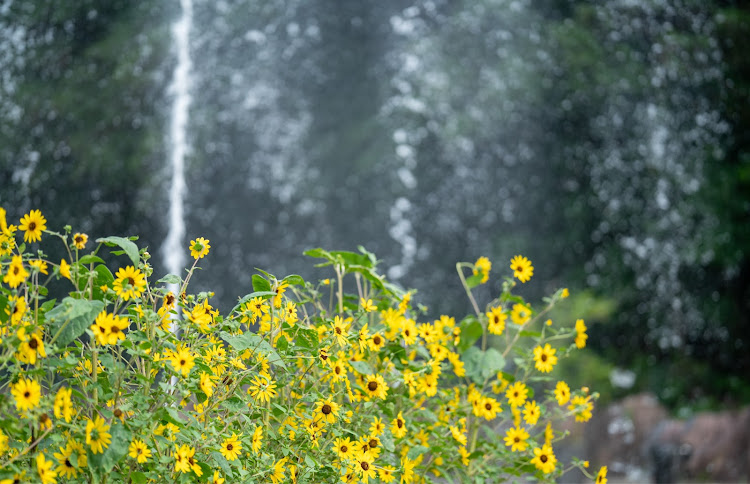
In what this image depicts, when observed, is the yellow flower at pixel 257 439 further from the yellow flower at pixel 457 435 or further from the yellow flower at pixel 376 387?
the yellow flower at pixel 457 435

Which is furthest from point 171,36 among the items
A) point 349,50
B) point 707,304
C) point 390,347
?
point 390,347

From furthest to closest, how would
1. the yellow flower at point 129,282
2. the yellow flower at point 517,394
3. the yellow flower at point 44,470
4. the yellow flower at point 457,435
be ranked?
the yellow flower at point 517,394
the yellow flower at point 457,435
the yellow flower at point 129,282
the yellow flower at point 44,470

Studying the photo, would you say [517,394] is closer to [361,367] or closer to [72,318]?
[361,367]

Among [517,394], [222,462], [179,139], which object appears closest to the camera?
[222,462]

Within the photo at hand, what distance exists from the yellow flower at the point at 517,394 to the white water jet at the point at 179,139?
2.58 meters

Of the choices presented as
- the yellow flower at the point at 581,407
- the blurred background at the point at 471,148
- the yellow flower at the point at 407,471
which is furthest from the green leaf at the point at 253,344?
the blurred background at the point at 471,148

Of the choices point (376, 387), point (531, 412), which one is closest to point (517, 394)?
point (531, 412)

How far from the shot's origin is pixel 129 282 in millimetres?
704

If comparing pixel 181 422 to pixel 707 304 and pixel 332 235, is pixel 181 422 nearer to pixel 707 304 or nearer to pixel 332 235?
pixel 332 235

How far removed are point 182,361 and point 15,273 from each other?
161 mm

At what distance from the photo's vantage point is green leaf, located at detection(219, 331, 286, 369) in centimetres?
70

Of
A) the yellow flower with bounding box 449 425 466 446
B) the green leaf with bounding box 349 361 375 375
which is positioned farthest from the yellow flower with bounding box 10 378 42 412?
the yellow flower with bounding box 449 425 466 446

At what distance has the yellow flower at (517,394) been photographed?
1.00 metres

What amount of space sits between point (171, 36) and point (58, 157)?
3.47 feet
